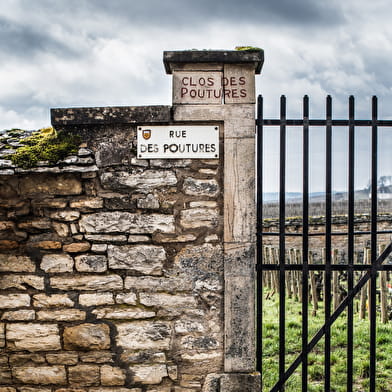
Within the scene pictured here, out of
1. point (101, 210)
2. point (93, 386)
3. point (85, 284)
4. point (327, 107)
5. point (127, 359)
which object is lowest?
point (93, 386)

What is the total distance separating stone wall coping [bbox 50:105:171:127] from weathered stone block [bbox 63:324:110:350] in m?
1.55

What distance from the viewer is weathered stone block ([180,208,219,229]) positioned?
296 cm

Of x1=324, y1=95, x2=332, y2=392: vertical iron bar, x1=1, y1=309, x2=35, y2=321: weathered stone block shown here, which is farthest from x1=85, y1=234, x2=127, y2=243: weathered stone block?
x1=324, y1=95, x2=332, y2=392: vertical iron bar

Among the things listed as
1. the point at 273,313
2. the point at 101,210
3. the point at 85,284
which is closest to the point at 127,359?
the point at 85,284

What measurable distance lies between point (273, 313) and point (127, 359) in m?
3.72

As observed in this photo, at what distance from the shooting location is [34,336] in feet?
9.91

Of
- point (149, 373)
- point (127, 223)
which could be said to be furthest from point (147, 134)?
point (149, 373)

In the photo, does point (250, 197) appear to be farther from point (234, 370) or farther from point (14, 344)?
point (14, 344)

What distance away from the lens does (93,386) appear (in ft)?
9.87

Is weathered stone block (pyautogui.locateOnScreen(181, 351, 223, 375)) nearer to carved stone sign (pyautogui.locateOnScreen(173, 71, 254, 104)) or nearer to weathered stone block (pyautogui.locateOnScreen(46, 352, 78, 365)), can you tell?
weathered stone block (pyautogui.locateOnScreen(46, 352, 78, 365))

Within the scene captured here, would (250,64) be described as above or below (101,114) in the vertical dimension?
above

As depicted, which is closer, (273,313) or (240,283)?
(240,283)

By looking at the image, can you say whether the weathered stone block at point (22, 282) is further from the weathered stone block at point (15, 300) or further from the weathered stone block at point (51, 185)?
the weathered stone block at point (51, 185)

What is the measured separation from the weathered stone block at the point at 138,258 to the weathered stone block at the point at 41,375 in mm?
928
